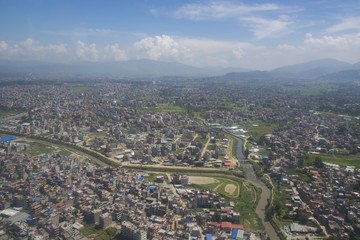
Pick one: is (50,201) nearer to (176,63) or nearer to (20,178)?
(20,178)

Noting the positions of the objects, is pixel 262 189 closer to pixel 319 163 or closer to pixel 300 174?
pixel 300 174

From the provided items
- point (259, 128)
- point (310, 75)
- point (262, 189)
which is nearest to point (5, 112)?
point (259, 128)

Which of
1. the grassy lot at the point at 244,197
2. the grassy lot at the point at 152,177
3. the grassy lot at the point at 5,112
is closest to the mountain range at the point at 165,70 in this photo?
the grassy lot at the point at 5,112

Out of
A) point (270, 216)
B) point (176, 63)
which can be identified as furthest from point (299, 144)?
point (176, 63)

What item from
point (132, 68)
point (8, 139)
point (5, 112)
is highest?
point (132, 68)

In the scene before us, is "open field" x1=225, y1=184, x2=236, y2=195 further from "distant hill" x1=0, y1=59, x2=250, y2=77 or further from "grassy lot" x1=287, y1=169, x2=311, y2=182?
"distant hill" x1=0, y1=59, x2=250, y2=77

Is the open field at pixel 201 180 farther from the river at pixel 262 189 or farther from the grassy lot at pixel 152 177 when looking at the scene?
the river at pixel 262 189
